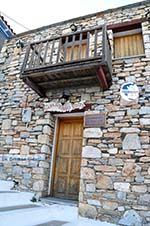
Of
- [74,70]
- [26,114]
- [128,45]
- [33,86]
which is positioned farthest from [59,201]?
[128,45]

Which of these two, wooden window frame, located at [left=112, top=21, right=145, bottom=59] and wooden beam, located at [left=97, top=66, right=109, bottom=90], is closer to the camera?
wooden beam, located at [left=97, top=66, right=109, bottom=90]

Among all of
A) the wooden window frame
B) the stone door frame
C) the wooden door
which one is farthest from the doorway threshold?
the wooden window frame

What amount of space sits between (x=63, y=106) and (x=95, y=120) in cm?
82

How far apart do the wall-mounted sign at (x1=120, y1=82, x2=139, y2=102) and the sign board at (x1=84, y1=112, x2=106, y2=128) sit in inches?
21.6

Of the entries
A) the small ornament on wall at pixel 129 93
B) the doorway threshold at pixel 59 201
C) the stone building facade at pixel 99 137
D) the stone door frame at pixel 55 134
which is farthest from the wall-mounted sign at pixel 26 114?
the small ornament on wall at pixel 129 93

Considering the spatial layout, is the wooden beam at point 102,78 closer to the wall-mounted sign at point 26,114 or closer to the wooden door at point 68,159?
the wooden door at point 68,159

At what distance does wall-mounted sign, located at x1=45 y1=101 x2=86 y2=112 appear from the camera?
4276 millimetres

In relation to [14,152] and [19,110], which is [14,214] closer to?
[14,152]

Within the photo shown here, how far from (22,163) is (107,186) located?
1.88 meters

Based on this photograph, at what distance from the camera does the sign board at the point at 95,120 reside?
3.96m

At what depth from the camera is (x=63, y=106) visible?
4.43 metres

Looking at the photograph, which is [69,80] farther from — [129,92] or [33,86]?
[129,92]

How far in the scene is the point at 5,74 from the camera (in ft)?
18.3

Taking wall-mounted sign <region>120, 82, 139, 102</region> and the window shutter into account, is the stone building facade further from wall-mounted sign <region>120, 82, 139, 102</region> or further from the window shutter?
the window shutter
